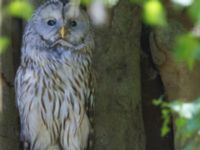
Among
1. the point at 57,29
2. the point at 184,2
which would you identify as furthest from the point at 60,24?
the point at 184,2

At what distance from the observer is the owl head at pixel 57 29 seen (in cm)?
373

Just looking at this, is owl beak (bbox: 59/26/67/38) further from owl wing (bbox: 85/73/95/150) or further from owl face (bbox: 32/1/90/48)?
owl wing (bbox: 85/73/95/150)

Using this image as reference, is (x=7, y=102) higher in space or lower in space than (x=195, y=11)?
lower

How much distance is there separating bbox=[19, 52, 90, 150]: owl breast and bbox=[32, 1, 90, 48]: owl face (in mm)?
129

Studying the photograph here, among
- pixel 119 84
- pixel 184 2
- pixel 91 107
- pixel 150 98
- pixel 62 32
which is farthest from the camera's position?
pixel 150 98

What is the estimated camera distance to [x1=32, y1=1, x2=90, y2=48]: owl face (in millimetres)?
3721

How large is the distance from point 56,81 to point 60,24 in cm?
32

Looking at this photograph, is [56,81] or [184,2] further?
[56,81]

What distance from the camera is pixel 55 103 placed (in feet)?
12.2

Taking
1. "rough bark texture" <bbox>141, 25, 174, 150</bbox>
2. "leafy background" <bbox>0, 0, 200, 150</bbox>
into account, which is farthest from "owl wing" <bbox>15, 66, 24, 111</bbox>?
"leafy background" <bbox>0, 0, 200, 150</bbox>

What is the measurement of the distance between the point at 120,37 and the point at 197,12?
258 cm

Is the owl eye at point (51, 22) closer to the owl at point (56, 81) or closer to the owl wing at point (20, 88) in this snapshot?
the owl at point (56, 81)

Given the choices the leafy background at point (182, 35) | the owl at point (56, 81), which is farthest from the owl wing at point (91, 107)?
the leafy background at point (182, 35)

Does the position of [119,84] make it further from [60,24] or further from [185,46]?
[185,46]
